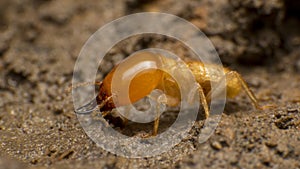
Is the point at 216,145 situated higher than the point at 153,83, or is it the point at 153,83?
the point at 153,83

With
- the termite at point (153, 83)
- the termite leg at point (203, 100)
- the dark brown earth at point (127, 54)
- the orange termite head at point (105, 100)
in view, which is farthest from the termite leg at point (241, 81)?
the orange termite head at point (105, 100)

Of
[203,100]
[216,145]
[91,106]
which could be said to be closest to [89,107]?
[91,106]

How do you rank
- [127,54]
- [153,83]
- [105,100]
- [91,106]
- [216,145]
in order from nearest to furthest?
1. [216,145]
2. [105,100]
3. [91,106]
4. [153,83]
5. [127,54]

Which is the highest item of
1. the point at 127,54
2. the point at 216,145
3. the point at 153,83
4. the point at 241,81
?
the point at 127,54

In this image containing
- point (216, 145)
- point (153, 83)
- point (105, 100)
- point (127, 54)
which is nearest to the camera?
point (216, 145)

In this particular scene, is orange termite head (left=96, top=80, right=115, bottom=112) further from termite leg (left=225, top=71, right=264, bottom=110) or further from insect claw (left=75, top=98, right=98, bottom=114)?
termite leg (left=225, top=71, right=264, bottom=110)

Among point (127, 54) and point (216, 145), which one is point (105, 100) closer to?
point (216, 145)

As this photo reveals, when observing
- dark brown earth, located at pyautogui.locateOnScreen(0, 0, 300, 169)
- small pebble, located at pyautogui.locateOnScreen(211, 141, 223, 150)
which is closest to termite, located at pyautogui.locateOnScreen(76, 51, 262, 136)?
dark brown earth, located at pyautogui.locateOnScreen(0, 0, 300, 169)

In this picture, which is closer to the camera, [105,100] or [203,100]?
[105,100]
